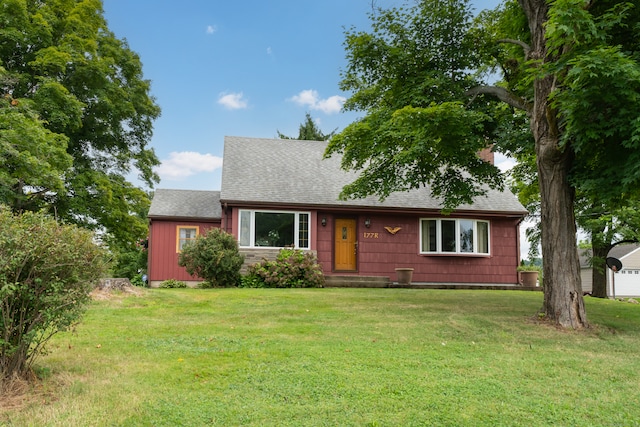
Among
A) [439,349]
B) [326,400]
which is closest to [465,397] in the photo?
[326,400]

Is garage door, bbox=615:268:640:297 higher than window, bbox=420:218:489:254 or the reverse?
the reverse

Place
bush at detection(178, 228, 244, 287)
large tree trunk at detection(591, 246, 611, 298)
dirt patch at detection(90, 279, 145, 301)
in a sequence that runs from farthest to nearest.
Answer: large tree trunk at detection(591, 246, 611, 298)
bush at detection(178, 228, 244, 287)
dirt patch at detection(90, 279, 145, 301)

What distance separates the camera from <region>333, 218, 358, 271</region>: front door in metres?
14.3

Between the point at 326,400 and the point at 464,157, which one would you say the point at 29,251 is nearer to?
the point at 326,400

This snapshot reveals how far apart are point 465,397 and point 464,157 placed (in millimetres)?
6073

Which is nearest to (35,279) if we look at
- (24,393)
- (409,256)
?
(24,393)

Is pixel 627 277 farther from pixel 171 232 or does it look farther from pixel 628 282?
pixel 171 232

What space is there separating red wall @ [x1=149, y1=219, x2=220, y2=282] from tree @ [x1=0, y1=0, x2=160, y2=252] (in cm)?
257

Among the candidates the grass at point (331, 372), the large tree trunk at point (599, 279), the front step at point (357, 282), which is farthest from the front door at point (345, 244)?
the large tree trunk at point (599, 279)

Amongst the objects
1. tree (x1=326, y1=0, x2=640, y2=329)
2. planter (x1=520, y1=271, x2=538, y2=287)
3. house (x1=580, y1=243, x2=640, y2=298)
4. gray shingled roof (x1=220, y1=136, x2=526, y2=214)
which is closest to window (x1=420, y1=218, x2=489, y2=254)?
gray shingled roof (x1=220, y1=136, x2=526, y2=214)

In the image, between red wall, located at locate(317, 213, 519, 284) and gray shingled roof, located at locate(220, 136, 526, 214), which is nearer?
gray shingled roof, located at locate(220, 136, 526, 214)

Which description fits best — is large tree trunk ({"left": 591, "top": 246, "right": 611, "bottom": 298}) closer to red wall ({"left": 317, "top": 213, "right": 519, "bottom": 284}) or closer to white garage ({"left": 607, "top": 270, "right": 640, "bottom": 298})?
red wall ({"left": 317, "top": 213, "right": 519, "bottom": 284})

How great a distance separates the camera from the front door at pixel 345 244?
14.3 metres

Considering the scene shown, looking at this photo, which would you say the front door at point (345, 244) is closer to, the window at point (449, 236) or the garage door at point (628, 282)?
the window at point (449, 236)
